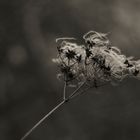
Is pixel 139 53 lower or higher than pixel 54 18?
lower

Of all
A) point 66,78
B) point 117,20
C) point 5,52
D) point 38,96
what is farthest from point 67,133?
point 66,78

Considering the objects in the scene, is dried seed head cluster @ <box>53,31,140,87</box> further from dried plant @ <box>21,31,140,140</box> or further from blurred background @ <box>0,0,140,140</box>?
blurred background @ <box>0,0,140,140</box>

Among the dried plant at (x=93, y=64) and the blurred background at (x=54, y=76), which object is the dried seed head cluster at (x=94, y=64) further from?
the blurred background at (x=54, y=76)

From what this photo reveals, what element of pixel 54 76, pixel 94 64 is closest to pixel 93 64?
pixel 94 64

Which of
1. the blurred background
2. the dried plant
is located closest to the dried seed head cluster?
the dried plant

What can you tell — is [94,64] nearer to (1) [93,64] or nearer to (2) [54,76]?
(1) [93,64]

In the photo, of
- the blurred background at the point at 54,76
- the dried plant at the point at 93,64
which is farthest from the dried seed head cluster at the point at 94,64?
the blurred background at the point at 54,76

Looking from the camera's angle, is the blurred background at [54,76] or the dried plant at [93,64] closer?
the dried plant at [93,64]

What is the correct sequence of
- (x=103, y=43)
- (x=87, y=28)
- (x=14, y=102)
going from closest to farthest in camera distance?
(x=103, y=43) → (x=14, y=102) → (x=87, y=28)

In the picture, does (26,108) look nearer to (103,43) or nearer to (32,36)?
(32,36)
